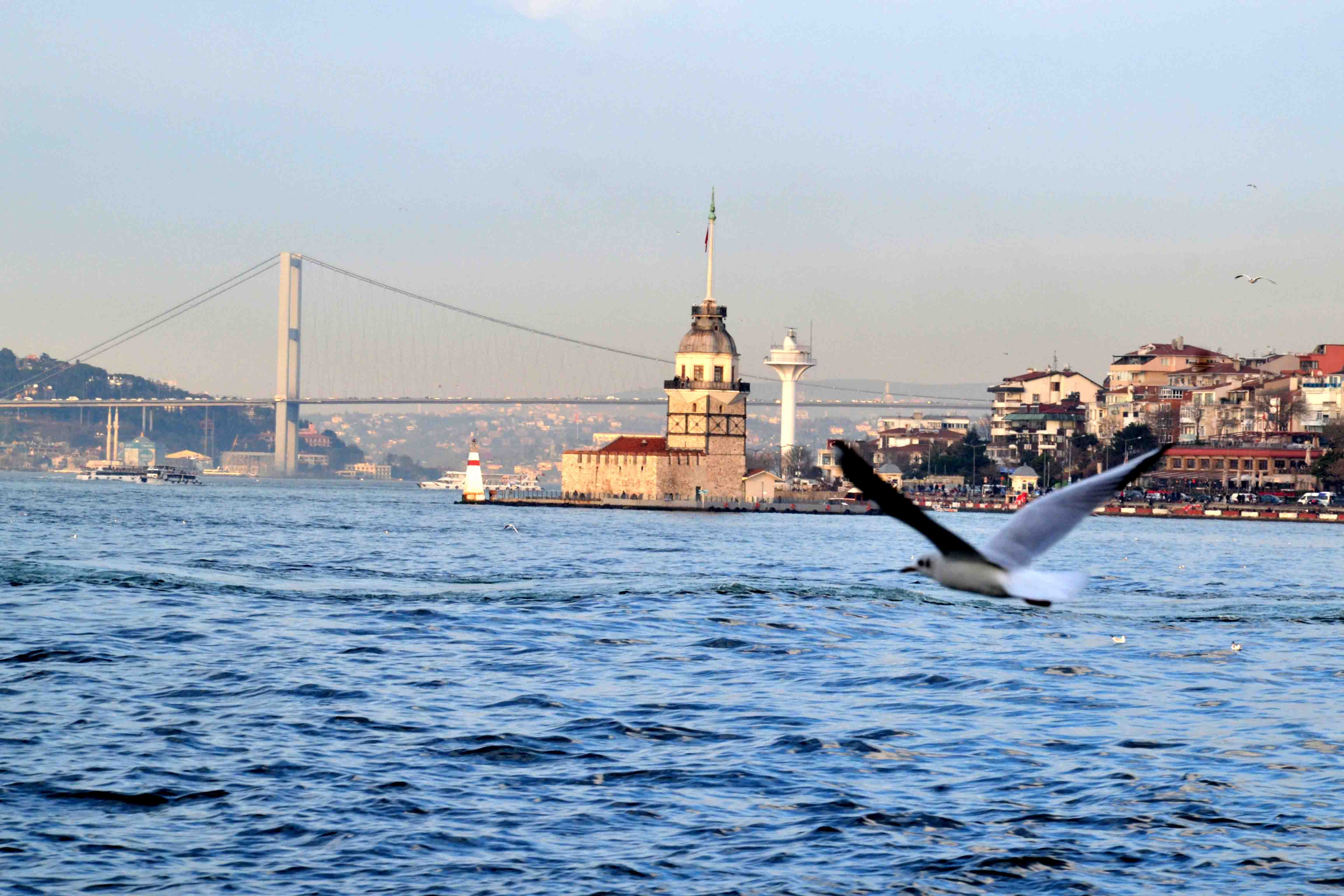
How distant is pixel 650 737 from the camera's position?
10352 millimetres

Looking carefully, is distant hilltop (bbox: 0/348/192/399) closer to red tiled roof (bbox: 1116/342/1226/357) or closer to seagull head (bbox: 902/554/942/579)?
red tiled roof (bbox: 1116/342/1226/357)

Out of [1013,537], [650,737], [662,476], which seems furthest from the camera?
[662,476]

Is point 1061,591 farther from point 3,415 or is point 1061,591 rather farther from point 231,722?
point 3,415

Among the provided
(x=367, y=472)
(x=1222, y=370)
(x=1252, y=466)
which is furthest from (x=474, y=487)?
(x=367, y=472)

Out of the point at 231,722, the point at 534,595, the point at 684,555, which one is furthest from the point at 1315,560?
→ the point at 231,722

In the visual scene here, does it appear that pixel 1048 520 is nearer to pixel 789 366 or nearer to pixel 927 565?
pixel 927 565

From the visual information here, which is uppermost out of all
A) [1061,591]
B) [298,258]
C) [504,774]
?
[298,258]

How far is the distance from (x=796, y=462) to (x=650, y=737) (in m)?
79.7

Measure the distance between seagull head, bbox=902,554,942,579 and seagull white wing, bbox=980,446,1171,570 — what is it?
0.39 feet

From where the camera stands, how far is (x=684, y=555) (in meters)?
29.8

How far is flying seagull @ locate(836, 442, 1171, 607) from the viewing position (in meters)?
3.51

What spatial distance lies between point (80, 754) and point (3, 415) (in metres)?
149

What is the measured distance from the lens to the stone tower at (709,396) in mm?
62750

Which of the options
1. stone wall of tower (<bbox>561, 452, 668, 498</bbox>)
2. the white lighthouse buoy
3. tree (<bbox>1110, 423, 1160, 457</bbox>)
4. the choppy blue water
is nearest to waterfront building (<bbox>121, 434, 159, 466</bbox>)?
the white lighthouse buoy
